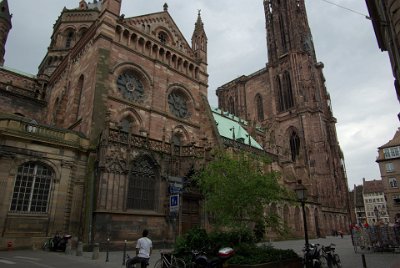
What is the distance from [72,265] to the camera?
11.7 m

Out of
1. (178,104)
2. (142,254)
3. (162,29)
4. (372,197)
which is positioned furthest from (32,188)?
(372,197)

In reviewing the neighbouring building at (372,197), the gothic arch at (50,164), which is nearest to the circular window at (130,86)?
the gothic arch at (50,164)

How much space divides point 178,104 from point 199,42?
916 cm

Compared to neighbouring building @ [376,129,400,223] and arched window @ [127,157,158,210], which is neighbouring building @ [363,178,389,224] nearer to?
neighbouring building @ [376,129,400,223]

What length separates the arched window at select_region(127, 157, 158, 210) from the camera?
2034 cm

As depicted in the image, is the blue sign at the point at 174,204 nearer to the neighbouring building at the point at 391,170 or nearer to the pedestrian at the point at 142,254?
the pedestrian at the point at 142,254

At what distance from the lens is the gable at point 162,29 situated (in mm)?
28025

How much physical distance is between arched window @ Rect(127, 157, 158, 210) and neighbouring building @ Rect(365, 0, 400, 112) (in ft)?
51.7

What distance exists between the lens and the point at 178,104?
29.3 m

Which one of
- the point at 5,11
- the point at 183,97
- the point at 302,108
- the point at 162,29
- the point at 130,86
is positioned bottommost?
the point at 130,86

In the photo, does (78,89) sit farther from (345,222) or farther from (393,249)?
(345,222)

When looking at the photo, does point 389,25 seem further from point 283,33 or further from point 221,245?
point 283,33

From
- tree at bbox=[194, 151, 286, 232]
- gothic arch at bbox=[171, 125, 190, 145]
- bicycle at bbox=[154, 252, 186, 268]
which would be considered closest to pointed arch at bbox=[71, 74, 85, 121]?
gothic arch at bbox=[171, 125, 190, 145]

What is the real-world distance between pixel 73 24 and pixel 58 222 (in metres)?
33.2
